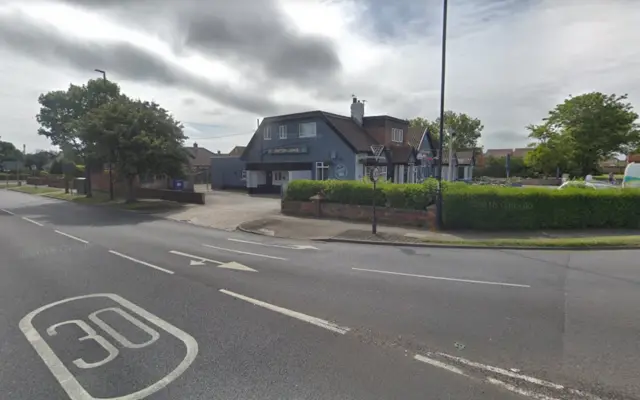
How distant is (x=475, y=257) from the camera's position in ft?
31.9

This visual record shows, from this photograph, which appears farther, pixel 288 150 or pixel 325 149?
pixel 288 150

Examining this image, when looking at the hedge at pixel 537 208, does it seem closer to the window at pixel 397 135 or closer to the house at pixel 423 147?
the window at pixel 397 135

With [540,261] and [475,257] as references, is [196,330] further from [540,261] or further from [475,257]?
[540,261]

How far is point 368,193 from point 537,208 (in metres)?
6.96

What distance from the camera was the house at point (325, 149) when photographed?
95.7 feet

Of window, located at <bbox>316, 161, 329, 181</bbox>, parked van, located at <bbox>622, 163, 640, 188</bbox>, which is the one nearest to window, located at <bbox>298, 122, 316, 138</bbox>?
window, located at <bbox>316, 161, 329, 181</bbox>

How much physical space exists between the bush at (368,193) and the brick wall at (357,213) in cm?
29

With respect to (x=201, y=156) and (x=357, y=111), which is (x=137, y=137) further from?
(x=201, y=156)

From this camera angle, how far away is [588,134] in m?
42.8

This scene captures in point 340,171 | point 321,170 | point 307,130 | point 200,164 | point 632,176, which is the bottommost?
point 632,176

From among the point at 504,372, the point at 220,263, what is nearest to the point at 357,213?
the point at 220,263

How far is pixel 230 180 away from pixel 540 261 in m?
35.4

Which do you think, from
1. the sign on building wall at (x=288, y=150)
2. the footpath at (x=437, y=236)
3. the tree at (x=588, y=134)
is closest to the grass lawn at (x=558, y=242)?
the footpath at (x=437, y=236)

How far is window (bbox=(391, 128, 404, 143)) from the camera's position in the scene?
110 feet
